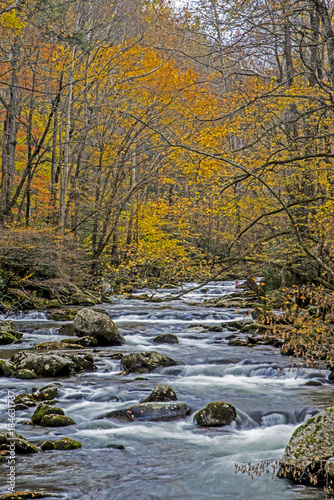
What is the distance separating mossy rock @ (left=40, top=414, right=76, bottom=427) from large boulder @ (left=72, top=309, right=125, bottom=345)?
200 inches

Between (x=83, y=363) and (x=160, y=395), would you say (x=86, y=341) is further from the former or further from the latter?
(x=160, y=395)

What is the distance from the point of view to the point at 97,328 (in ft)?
37.0

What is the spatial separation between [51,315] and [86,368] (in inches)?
250

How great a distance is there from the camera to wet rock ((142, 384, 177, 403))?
6883 mm

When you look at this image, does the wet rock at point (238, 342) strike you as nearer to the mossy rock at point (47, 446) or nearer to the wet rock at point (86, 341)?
the wet rock at point (86, 341)

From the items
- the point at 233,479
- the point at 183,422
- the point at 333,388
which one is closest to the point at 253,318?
the point at 333,388

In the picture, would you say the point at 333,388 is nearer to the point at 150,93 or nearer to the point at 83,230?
the point at 150,93

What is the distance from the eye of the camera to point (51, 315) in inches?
574

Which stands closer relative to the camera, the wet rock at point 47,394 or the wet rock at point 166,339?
the wet rock at point 47,394

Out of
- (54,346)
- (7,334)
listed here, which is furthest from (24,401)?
(7,334)

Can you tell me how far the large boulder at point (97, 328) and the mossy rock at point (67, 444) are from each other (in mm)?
5782

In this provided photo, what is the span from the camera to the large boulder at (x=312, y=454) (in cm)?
416

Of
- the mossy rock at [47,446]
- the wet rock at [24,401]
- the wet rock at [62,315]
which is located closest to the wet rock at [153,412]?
the wet rock at [24,401]

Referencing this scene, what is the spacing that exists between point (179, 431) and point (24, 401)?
2.55m
